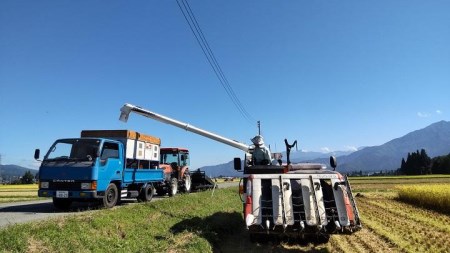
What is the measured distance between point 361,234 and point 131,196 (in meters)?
9.40

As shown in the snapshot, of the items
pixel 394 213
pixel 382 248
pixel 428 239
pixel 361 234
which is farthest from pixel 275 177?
pixel 394 213

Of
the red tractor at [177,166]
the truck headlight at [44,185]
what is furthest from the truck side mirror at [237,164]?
the red tractor at [177,166]

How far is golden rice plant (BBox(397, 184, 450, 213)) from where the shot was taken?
23000 millimetres

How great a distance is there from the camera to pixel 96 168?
13.2 metres

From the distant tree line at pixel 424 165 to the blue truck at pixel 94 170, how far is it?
9969cm

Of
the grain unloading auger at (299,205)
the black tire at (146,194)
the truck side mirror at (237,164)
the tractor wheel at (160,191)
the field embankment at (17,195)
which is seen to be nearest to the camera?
the grain unloading auger at (299,205)

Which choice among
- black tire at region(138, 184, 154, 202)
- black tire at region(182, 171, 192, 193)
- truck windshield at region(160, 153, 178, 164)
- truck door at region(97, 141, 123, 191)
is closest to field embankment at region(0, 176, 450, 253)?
truck door at region(97, 141, 123, 191)

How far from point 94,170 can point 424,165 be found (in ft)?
387

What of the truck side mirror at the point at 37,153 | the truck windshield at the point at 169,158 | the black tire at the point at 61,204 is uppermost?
the truck windshield at the point at 169,158

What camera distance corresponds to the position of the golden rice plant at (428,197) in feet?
75.5

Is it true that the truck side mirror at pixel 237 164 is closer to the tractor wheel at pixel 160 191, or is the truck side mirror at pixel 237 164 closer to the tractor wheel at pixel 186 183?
the tractor wheel at pixel 160 191

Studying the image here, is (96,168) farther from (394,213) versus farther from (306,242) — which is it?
(394,213)

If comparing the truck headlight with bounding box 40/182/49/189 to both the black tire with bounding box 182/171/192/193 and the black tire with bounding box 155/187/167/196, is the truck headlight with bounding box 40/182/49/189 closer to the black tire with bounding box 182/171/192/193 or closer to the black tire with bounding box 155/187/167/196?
the black tire with bounding box 155/187/167/196

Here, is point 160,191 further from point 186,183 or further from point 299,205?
point 299,205
